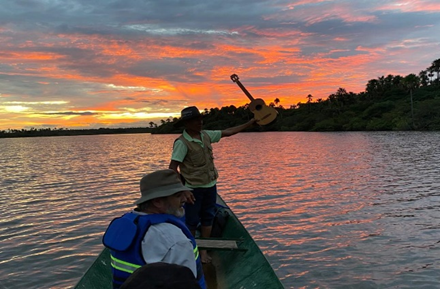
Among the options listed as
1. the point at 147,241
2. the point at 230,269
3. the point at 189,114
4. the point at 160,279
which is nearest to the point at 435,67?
the point at 230,269

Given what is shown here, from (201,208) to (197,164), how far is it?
82cm

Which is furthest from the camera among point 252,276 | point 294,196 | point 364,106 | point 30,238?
point 364,106

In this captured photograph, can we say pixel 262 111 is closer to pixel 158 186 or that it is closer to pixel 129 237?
pixel 158 186

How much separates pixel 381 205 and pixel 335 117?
12403cm

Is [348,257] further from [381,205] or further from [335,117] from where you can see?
[335,117]

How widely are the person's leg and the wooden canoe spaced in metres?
0.19

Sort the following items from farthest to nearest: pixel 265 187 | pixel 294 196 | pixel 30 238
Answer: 1. pixel 265 187
2. pixel 294 196
3. pixel 30 238

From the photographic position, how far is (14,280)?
825cm

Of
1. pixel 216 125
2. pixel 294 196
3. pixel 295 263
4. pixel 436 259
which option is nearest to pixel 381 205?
pixel 294 196

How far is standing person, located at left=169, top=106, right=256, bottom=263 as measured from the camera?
5.67m

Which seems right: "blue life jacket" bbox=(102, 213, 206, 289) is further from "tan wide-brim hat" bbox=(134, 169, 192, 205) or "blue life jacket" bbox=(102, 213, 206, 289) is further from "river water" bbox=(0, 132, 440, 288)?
"river water" bbox=(0, 132, 440, 288)

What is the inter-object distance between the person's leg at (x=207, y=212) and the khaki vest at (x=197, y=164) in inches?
10.1

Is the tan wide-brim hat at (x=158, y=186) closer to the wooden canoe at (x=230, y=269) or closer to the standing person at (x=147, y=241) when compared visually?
the standing person at (x=147, y=241)

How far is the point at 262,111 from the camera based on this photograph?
6.52 metres
